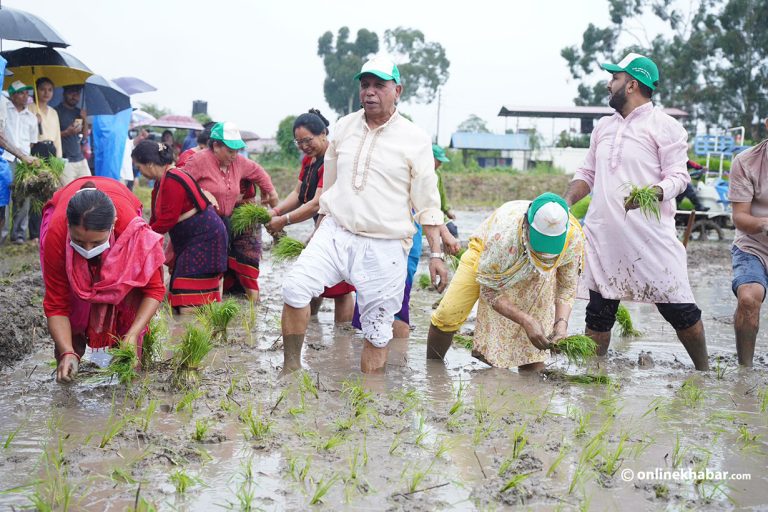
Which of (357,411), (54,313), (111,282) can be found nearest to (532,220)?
(357,411)

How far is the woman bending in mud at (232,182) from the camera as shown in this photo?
7.24 metres

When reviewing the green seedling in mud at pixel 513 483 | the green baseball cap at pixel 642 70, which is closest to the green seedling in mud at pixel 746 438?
the green seedling in mud at pixel 513 483

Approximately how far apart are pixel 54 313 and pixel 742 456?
341 cm

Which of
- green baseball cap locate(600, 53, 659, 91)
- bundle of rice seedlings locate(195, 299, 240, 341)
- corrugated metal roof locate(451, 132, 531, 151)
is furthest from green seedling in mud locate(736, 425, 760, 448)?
corrugated metal roof locate(451, 132, 531, 151)

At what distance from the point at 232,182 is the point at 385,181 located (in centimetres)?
283

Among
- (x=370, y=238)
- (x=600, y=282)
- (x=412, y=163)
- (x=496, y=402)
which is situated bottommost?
(x=496, y=402)

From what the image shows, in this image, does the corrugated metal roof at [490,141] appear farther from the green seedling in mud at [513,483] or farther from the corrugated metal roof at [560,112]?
the green seedling in mud at [513,483]

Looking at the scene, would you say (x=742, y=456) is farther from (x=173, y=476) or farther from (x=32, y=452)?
(x=32, y=452)

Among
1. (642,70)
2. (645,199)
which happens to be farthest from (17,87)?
(645,199)

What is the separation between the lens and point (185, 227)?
6.96 meters

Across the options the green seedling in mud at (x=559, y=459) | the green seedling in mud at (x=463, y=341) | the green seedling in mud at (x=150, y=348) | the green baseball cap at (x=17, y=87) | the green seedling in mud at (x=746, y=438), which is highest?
the green baseball cap at (x=17, y=87)

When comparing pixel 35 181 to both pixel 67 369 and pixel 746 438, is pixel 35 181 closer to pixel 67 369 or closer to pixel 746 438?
pixel 67 369

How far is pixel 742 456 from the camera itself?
12.9ft

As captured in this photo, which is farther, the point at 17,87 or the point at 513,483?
the point at 17,87
